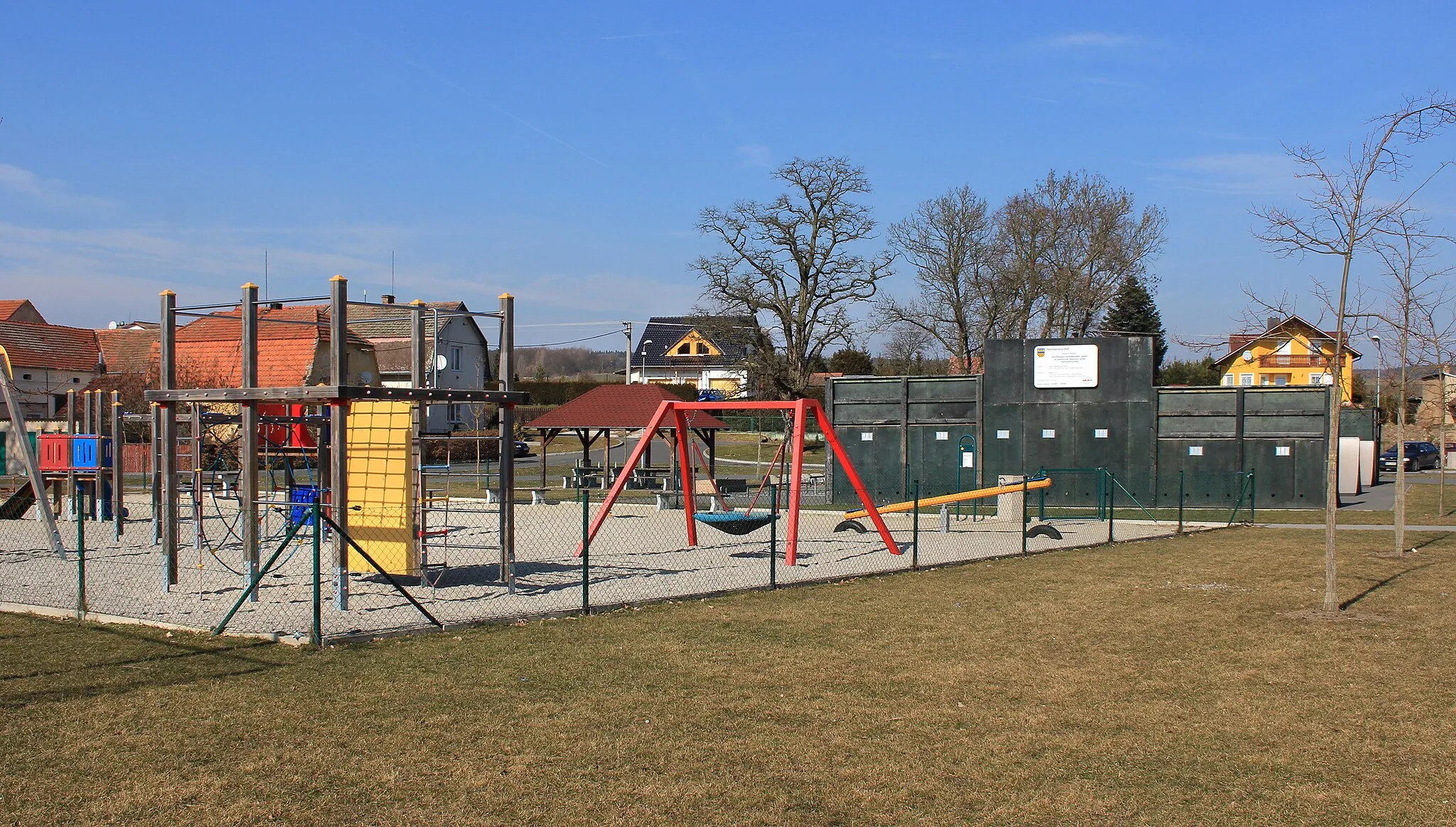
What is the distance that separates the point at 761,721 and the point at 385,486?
6.47m

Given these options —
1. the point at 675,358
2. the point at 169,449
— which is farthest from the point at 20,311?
the point at 169,449

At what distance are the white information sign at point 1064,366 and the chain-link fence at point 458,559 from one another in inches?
143

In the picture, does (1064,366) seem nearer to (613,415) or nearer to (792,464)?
(613,415)

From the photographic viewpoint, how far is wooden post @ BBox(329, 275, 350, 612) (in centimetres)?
1099

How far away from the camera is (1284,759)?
6301 mm

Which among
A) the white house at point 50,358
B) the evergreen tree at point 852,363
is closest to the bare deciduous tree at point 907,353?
the evergreen tree at point 852,363

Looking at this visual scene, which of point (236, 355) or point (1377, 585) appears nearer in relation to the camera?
point (1377, 585)

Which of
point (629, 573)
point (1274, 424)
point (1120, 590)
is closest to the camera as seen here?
point (1120, 590)

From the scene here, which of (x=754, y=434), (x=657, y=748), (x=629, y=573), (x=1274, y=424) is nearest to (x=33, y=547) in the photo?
(x=629, y=573)

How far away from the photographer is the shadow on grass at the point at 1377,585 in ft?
38.4

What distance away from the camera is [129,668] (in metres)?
8.31

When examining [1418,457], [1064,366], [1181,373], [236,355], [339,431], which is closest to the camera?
[339,431]

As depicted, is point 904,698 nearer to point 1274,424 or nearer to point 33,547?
point 33,547

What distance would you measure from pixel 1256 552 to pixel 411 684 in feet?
44.7
